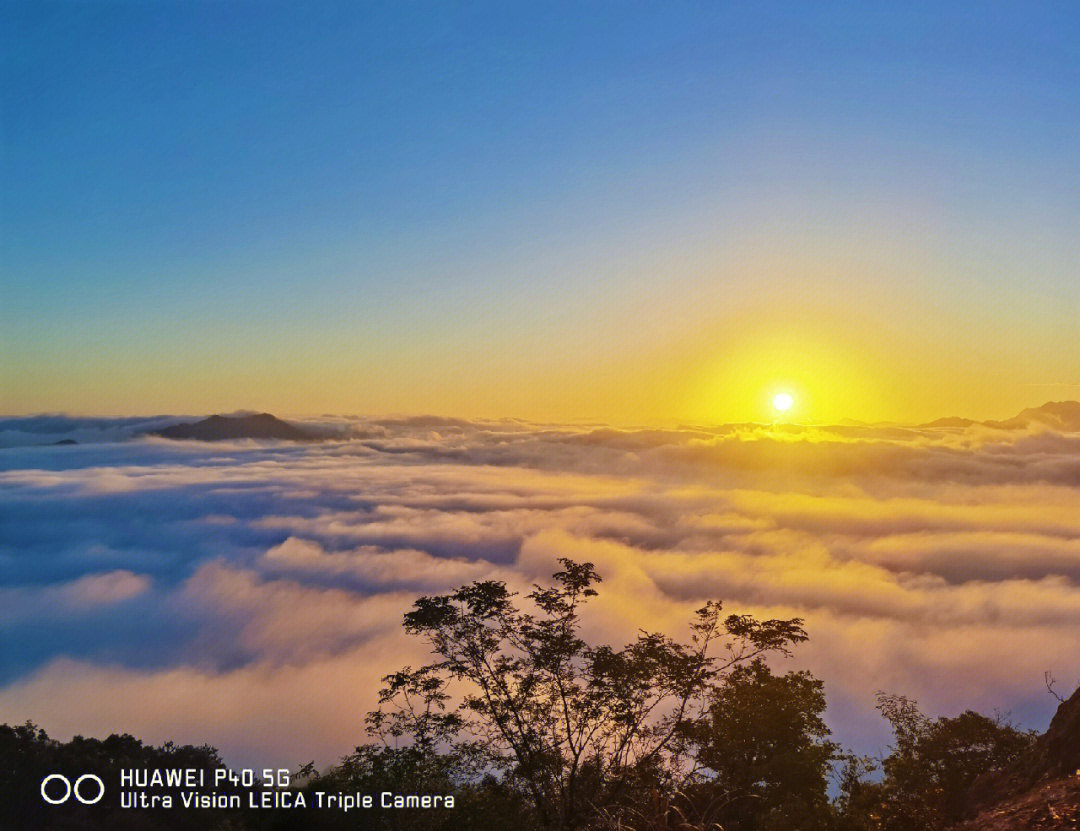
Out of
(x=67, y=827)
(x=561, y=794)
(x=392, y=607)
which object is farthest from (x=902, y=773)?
(x=392, y=607)

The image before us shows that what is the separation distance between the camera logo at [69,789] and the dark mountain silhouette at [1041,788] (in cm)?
1905

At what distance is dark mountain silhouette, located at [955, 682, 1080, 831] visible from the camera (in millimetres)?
13133

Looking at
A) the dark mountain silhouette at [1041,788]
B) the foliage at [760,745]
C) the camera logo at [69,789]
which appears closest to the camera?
the dark mountain silhouette at [1041,788]

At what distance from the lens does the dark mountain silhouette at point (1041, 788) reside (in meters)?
13.1

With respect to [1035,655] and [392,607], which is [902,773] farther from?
[392,607]

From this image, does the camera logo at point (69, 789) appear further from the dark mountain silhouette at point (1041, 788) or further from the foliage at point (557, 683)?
the dark mountain silhouette at point (1041, 788)

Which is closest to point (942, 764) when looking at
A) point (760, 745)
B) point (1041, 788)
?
point (760, 745)

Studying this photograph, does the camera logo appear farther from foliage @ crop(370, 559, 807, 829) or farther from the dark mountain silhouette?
the dark mountain silhouette

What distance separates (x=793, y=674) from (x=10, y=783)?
71.8 ft

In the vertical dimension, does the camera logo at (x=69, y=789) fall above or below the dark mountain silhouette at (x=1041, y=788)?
above

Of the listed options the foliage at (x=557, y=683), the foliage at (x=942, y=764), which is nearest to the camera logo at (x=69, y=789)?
the foliage at (x=557, y=683)

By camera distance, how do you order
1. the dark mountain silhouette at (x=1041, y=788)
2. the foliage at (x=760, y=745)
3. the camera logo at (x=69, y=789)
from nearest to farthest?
1. the dark mountain silhouette at (x=1041, y=788)
2. the camera logo at (x=69, y=789)
3. the foliage at (x=760, y=745)

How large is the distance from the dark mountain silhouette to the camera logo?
1905 cm

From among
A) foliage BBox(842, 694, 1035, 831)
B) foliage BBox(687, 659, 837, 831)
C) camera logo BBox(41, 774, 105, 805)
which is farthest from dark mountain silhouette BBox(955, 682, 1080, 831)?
camera logo BBox(41, 774, 105, 805)
